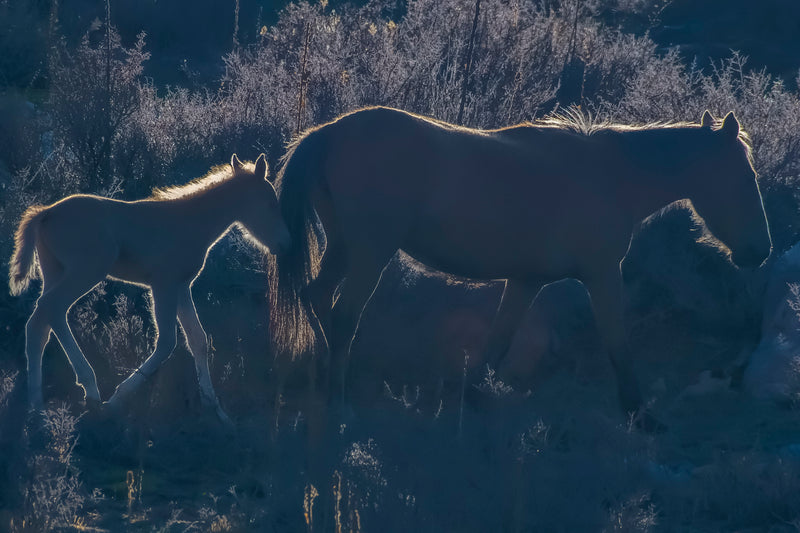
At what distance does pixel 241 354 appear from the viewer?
6992mm

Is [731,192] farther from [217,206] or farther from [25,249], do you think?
[25,249]

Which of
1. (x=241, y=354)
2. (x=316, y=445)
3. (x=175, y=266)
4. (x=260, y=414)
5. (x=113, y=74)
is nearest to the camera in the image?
(x=316, y=445)

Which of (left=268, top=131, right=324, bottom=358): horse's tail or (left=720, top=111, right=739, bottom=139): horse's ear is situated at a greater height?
(left=720, top=111, right=739, bottom=139): horse's ear

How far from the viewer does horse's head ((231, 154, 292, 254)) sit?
6008 millimetres

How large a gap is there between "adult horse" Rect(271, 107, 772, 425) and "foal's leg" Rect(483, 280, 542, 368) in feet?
0.05

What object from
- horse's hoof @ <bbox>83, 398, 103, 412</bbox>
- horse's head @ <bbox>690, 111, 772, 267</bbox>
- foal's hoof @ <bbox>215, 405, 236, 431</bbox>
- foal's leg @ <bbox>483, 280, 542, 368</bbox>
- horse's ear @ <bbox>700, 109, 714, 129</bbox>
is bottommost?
foal's hoof @ <bbox>215, 405, 236, 431</bbox>

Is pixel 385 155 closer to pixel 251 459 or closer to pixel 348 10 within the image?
pixel 251 459

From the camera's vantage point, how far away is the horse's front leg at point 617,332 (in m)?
6.05

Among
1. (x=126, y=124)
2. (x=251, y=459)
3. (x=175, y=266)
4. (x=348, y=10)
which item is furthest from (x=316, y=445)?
(x=348, y=10)

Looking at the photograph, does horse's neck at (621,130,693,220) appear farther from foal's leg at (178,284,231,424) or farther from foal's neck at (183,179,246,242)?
foal's leg at (178,284,231,424)

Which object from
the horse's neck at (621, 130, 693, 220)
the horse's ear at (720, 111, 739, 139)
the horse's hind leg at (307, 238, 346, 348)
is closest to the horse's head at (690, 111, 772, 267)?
the horse's ear at (720, 111, 739, 139)

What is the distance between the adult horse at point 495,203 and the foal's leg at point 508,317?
0.6 inches

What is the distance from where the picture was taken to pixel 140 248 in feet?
18.9

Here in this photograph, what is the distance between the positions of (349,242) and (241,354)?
164cm
